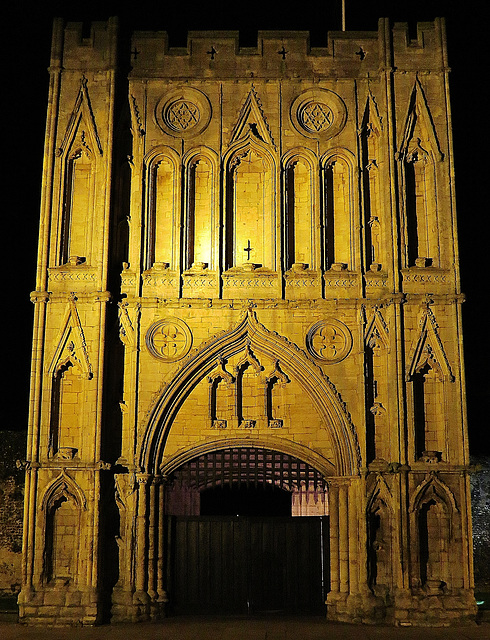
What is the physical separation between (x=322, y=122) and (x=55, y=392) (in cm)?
792

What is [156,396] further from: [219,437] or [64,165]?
[64,165]

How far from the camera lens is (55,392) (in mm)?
17453

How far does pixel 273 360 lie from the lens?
58.7 feet

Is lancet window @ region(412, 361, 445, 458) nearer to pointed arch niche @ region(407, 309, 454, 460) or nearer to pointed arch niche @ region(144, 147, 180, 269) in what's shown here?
pointed arch niche @ region(407, 309, 454, 460)

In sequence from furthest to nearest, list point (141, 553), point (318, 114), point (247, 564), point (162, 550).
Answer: point (318, 114)
point (247, 564)
point (162, 550)
point (141, 553)

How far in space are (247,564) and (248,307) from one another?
517 cm

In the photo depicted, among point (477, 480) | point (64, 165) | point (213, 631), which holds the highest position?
point (64, 165)

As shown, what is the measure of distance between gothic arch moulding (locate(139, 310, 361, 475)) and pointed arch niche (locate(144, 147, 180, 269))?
197cm

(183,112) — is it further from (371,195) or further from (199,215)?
(371,195)

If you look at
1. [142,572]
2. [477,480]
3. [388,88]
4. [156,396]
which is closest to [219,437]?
[156,396]

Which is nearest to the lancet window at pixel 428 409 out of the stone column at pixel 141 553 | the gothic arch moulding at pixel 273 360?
the gothic arch moulding at pixel 273 360

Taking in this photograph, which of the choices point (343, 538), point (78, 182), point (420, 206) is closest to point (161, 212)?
point (78, 182)

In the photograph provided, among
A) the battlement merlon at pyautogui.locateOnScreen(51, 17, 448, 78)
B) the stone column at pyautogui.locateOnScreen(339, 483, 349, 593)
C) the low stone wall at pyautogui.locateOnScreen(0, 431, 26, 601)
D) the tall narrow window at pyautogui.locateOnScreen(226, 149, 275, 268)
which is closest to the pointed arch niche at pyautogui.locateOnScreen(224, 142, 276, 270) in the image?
the tall narrow window at pyautogui.locateOnScreen(226, 149, 275, 268)

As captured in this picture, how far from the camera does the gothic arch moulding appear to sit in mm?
17312
